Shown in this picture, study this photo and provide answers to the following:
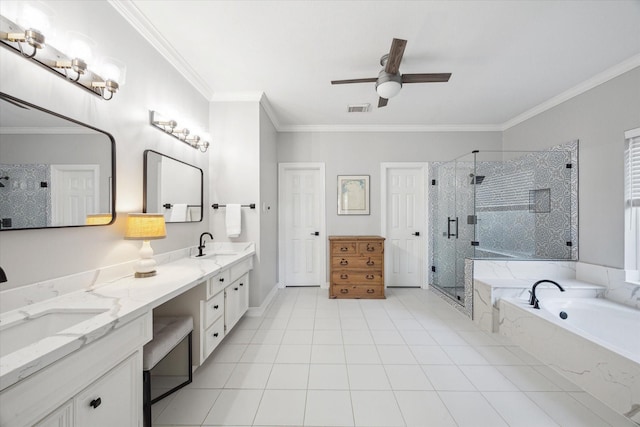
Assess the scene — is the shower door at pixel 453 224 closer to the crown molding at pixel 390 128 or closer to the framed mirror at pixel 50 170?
the crown molding at pixel 390 128

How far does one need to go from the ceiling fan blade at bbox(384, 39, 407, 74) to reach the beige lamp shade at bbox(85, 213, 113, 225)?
2225mm

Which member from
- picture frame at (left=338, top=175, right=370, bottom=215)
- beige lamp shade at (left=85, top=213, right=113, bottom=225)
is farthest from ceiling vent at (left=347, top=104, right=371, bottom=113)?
beige lamp shade at (left=85, top=213, right=113, bottom=225)

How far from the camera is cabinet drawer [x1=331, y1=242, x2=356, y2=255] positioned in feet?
11.8

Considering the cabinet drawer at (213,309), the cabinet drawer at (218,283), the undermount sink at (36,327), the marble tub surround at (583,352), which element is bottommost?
the marble tub surround at (583,352)

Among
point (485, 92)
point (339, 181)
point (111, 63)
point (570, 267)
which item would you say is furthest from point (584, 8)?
point (111, 63)

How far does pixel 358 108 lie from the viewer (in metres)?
3.29

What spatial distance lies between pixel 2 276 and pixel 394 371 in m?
2.29

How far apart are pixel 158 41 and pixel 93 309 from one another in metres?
2.11

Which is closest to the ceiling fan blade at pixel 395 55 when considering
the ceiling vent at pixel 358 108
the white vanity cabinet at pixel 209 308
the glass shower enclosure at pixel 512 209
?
the ceiling vent at pixel 358 108

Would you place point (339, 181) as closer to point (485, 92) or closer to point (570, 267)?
point (485, 92)

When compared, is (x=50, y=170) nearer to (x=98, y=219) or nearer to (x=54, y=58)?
(x=98, y=219)

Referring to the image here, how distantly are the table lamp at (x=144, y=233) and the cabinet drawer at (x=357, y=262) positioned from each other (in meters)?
2.37

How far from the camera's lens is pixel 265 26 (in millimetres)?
1909

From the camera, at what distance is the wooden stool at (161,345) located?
53.6 inches
